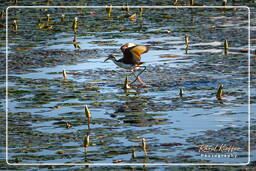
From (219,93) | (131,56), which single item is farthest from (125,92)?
(219,93)

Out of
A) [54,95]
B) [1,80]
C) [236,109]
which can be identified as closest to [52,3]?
[1,80]

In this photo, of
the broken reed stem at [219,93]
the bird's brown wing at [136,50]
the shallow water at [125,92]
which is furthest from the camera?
the bird's brown wing at [136,50]

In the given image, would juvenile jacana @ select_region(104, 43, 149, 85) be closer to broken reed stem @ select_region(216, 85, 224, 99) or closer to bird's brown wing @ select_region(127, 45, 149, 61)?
bird's brown wing @ select_region(127, 45, 149, 61)

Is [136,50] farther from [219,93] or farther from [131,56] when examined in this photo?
[219,93]

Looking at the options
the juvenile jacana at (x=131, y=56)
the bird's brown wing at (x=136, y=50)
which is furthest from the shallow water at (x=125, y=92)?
the bird's brown wing at (x=136, y=50)

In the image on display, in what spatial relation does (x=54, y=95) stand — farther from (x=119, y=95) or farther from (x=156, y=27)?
(x=156, y=27)

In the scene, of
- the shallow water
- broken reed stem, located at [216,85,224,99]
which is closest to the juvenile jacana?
the shallow water

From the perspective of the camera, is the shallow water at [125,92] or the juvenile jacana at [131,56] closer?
the shallow water at [125,92]

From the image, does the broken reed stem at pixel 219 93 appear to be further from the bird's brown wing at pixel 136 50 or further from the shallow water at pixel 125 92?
the bird's brown wing at pixel 136 50

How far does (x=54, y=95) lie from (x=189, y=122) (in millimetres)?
2656

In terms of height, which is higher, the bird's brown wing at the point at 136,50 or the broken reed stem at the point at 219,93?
the bird's brown wing at the point at 136,50

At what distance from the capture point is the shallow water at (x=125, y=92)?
7.86 m

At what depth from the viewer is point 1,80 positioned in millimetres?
11820

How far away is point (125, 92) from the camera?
10914 millimetres
